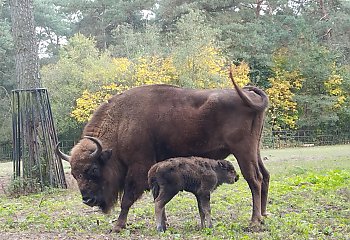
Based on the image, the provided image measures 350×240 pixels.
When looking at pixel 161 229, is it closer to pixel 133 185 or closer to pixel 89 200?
pixel 133 185

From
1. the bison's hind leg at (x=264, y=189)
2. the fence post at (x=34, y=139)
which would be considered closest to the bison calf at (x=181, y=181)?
the bison's hind leg at (x=264, y=189)

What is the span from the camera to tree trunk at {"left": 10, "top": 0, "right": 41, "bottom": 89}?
45.2 feet

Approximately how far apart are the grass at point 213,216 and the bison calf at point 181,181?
270 mm

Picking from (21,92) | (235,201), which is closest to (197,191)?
(235,201)

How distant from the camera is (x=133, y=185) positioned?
327 inches

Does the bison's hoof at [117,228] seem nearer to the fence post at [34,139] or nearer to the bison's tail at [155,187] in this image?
the bison's tail at [155,187]

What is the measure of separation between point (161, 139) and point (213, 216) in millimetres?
1611

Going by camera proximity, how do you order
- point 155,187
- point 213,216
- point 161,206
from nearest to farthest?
point 161,206 < point 155,187 < point 213,216

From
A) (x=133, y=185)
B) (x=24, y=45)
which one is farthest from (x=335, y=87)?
(x=133, y=185)

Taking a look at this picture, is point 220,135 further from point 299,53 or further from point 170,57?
point 299,53

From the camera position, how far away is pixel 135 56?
126ft

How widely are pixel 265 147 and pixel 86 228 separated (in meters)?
30.5

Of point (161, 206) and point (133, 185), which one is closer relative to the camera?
point (161, 206)

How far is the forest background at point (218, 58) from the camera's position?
36.4 m
